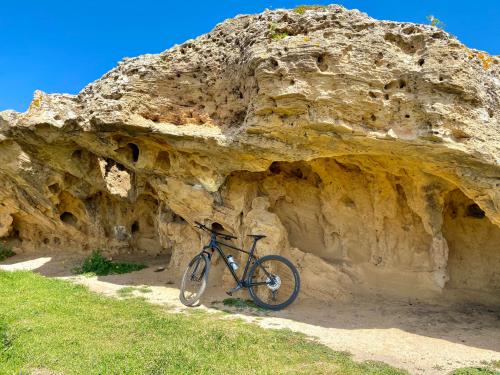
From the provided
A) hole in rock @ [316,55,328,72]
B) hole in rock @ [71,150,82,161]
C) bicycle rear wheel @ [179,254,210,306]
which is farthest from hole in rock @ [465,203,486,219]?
hole in rock @ [71,150,82,161]

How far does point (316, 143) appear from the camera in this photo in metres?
7.64

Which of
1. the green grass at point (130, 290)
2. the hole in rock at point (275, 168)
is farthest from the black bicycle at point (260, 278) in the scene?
the hole in rock at point (275, 168)

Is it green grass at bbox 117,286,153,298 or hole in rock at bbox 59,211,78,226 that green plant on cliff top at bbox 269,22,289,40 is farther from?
hole in rock at bbox 59,211,78,226

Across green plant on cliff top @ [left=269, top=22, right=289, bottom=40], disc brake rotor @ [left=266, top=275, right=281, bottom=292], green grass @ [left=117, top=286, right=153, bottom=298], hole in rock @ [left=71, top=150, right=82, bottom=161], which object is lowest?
green grass @ [left=117, top=286, right=153, bottom=298]

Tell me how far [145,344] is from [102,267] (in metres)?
5.90

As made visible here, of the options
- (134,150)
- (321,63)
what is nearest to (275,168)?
(321,63)

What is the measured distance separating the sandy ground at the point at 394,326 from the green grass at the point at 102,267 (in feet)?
4.90

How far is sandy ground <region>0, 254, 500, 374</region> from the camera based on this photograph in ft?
18.5

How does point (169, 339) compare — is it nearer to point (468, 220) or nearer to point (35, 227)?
point (468, 220)

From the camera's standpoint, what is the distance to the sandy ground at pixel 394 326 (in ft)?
18.5

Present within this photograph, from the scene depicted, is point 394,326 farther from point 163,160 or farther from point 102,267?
point 102,267

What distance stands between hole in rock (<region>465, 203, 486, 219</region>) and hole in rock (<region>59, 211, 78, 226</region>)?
37.3ft

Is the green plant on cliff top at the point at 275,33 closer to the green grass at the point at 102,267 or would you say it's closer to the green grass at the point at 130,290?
the green grass at the point at 130,290

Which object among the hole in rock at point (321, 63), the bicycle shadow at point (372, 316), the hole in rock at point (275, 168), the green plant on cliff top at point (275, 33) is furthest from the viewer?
the hole in rock at point (275, 168)
